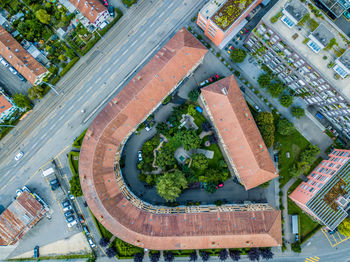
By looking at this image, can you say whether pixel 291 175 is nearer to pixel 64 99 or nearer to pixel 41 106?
pixel 64 99

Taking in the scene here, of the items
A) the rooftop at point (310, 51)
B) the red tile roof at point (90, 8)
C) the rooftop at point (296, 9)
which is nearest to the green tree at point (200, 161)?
the rooftop at point (310, 51)

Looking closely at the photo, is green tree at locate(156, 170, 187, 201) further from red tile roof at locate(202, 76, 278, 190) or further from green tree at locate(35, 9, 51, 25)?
green tree at locate(35, 9, 51, 25)

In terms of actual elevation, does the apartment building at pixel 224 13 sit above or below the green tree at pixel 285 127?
above

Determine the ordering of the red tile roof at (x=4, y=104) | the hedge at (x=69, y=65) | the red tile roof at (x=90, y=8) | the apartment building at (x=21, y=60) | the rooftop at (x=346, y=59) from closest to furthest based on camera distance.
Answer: the rooftop at (x=346, y=59) → the red tile roof at (x=90, y=8) → the red tile roof at (x=4, y=104) → the apartment building at (x=21, y=60) → the hedge at (x=69, y=65)

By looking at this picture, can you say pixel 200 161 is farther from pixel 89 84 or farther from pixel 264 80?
pixel 89 84

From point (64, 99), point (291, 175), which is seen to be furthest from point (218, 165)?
point (64, 99)

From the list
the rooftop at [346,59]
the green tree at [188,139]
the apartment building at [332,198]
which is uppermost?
the rooftop at [346,59]

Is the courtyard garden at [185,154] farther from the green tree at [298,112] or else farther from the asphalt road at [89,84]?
the green tree at [298,112]
